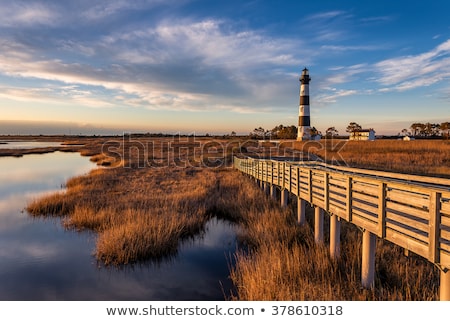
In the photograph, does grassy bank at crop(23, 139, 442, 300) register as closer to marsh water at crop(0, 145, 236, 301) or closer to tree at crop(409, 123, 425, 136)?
marsh water at crop(0, 145, 236, 301)

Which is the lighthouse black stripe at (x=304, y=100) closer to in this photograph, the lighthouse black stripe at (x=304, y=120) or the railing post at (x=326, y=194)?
the lighthouse black stripe at (x=304, y=120)

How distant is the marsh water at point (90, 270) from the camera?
763 cm

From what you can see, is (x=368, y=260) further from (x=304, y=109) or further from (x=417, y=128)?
(x=417, y=128)

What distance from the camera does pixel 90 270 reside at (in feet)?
28.6

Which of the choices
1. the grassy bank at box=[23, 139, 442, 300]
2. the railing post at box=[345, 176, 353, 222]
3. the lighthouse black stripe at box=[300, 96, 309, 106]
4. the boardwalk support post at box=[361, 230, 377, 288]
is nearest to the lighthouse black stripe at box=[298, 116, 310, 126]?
the lighthouse black stripe at box=[300, 96, 309, 106]

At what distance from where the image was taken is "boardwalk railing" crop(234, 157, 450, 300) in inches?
169

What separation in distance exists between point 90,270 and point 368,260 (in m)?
7.41

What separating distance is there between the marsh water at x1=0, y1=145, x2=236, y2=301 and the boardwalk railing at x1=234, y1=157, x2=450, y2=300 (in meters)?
3.21

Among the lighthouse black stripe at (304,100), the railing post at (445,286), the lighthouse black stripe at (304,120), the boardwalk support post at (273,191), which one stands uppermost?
the lighthouse black stripe at (304,100)

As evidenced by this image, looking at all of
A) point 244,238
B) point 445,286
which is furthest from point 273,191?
point 445,286

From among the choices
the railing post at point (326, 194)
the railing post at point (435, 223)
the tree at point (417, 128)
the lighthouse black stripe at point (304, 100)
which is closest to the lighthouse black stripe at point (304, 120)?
the lighthouse black stripe at point (304, 100)

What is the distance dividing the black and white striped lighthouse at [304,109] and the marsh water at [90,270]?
1884 inches
